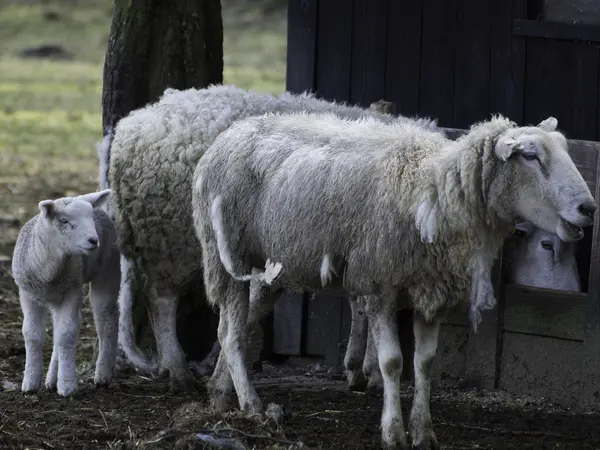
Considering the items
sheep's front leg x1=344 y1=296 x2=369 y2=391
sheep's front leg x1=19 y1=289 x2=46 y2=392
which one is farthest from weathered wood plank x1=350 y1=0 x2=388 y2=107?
sheep's front leg x1=19 y1=289 x2=46 y2=392

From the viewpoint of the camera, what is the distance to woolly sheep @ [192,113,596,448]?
6223 millimetres

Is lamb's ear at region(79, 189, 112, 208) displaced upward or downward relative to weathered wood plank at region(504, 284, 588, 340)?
upward

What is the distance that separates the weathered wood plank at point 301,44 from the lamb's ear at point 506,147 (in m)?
3.28

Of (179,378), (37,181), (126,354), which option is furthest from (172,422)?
(37,181)

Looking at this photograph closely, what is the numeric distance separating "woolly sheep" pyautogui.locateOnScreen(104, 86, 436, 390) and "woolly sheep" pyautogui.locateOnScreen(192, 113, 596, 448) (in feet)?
2.10

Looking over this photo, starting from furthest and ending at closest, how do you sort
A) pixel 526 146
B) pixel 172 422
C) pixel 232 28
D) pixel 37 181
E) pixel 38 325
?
1. pixel 232 28
2. pixel 37 181
3. pixel 38 325
4. pixel 172 422
5. pixel 526 146

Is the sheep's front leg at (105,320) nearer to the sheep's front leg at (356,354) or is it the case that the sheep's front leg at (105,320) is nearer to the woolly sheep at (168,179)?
the woolly sheep at (168,179)

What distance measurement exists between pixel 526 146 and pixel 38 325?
333cm

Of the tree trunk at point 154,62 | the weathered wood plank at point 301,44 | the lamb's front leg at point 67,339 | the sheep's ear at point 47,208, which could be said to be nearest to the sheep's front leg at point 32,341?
the lamb's front leg at point 67,339

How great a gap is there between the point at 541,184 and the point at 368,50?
3323 millimetres

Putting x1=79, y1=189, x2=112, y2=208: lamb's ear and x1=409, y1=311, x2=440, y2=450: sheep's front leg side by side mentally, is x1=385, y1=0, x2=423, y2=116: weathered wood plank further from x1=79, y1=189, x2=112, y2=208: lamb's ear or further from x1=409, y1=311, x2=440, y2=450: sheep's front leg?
x1=409, y1=311, x2=440, y2=450: sheep's front leg

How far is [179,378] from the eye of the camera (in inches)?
317

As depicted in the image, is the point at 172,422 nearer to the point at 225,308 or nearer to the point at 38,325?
the point at 225,308

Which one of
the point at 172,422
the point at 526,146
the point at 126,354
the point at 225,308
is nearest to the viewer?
the point at 526,146
